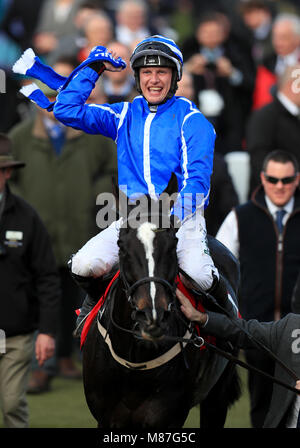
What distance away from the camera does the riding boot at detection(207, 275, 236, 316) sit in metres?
5.93

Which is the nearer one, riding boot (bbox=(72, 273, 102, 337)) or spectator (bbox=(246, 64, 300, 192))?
riding boot (bbox=(72, 273, 102, 337))

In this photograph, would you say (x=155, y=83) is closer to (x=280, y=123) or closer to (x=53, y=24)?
(x=280, y=123)

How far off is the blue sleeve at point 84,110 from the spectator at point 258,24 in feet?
23.6

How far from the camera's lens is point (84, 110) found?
5.66 metres

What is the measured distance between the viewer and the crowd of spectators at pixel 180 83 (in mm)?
9391

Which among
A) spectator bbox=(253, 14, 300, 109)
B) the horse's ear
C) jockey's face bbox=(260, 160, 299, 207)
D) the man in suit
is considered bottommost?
the man in suit

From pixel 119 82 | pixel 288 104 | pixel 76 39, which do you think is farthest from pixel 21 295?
pixel 76 39

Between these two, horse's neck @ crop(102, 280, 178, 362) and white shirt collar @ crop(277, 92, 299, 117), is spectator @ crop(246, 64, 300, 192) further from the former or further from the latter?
horse's neck @ crop(102, 280, 178, 362)

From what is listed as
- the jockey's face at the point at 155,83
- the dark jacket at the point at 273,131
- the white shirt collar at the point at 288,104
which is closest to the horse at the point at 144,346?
the jockey's face at the point at 155,83

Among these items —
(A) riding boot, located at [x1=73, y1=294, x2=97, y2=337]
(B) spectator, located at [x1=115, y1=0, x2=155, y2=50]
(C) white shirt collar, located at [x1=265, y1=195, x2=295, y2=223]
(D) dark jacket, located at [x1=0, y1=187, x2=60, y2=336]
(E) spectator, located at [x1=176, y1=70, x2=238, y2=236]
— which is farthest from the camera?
(B) spectator, located at [x1=115, y1=0, x2=155, y2=50]

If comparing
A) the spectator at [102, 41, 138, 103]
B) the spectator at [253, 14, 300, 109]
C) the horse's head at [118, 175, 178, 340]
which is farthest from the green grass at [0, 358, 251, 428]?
the spectator at [253, 14, 300, 109]

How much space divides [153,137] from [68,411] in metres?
3.42

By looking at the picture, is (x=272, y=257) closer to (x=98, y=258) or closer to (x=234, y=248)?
(x=234, y=248)

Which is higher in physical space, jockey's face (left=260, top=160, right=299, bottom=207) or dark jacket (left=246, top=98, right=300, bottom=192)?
dark jacket (left=246, top=98, right=300, bottom=192)
